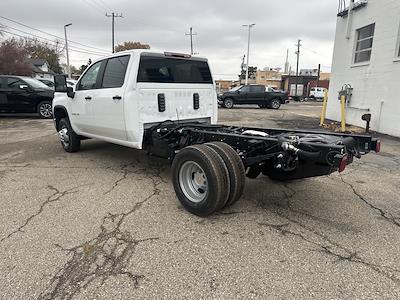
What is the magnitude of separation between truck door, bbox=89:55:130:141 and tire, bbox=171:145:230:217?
5.30 ft

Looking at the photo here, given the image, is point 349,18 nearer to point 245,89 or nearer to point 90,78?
point 90,78

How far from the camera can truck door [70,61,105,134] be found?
230 inches

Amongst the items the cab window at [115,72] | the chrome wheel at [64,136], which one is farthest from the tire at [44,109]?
the cab window at [115,72]

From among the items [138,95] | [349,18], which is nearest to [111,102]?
[138,95]

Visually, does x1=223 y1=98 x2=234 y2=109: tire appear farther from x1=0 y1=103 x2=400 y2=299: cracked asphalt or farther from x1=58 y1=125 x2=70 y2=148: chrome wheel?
x1=0 y1=103 x2=400 y2=299: cracked asphalt

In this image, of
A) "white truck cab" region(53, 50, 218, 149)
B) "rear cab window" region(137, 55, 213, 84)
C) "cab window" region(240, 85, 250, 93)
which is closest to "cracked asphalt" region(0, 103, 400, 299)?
"white truck cab" region(53, 50, 218, 149)

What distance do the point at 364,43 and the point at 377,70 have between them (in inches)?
70.2

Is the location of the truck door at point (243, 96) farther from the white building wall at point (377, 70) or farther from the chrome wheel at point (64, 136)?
the chrome wheel at point (64, 136)

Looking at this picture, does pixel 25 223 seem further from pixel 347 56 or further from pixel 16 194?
pixel 347 56

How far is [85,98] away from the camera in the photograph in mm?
6043

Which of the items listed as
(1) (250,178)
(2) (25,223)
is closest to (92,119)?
(2) (25,223)

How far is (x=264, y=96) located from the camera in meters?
22.5

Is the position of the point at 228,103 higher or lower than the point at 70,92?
lower

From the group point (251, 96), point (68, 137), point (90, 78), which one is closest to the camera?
point (90, 78)
